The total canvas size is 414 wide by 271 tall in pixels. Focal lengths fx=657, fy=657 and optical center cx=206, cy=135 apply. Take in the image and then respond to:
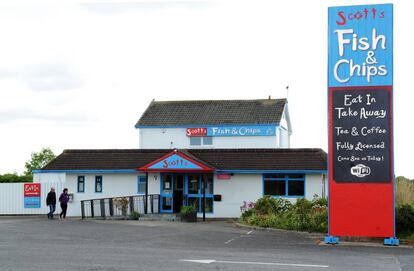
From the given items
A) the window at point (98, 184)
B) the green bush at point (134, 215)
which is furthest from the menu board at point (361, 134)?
the window at point (98, 184)

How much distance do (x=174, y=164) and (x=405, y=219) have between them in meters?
13.3

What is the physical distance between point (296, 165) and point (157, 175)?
7.14 meters

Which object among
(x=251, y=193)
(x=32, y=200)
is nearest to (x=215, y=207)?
(x=251, y=193)

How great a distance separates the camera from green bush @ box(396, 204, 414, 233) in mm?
20828

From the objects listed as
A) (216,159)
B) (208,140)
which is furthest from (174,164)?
(208,140)

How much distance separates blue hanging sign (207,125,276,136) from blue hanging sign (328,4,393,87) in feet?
83.7

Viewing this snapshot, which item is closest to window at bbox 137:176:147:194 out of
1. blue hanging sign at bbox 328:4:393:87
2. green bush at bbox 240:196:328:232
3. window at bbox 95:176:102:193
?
window at bbox 95:176:102:193

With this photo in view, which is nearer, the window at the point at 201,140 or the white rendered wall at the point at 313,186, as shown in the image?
the white rendered wall at the point at 313,186

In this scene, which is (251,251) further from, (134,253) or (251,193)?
(251,193)

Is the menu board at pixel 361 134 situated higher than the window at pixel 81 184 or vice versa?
the menu board at pixel 361 134

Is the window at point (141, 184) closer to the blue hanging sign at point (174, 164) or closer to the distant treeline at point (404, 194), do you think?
the blue hanging sign at point (174, 164)

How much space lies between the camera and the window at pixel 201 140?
46.8 metres

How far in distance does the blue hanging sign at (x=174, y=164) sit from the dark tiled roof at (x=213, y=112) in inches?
591

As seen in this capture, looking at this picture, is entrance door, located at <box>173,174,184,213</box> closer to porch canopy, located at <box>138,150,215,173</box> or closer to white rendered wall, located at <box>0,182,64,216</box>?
porch canopy, located at <box>138,150,215,173</box>
